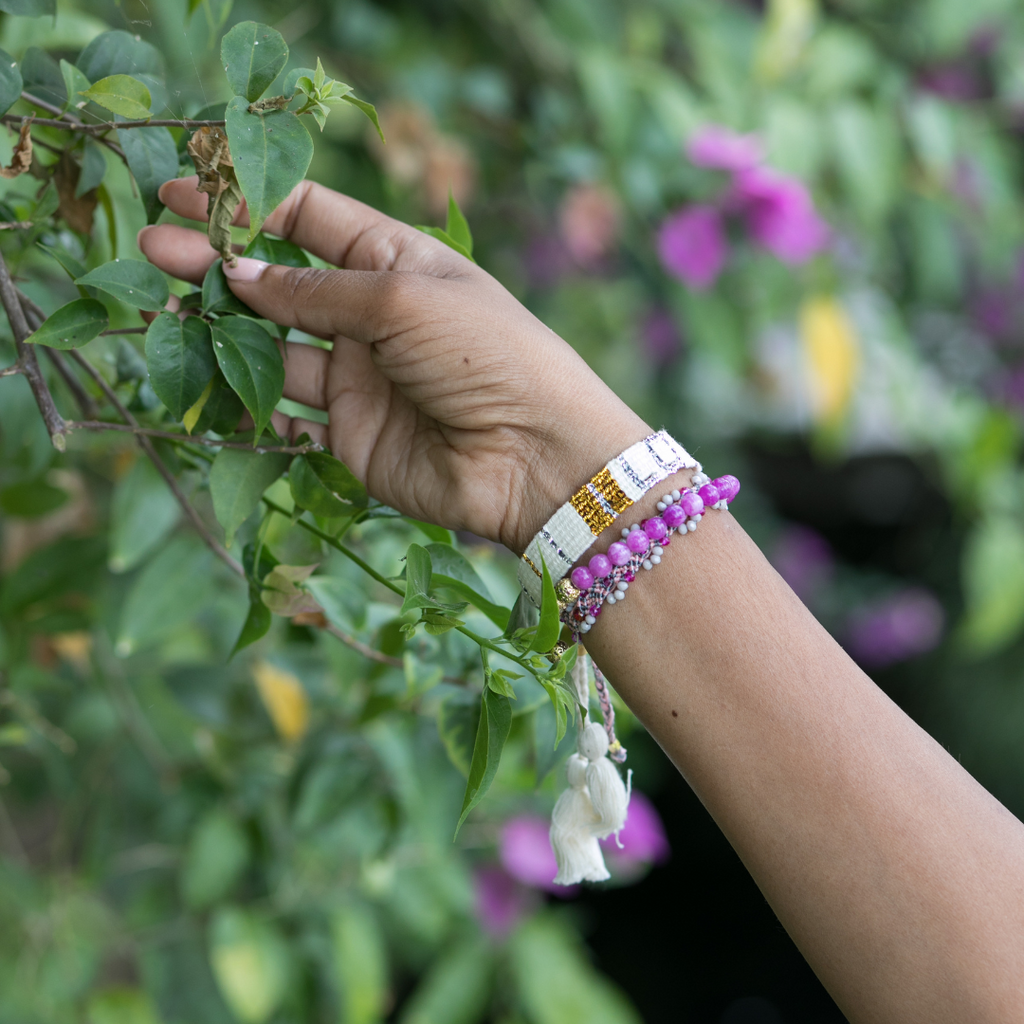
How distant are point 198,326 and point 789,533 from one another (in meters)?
1.65

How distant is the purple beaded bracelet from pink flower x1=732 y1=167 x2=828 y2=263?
82cm

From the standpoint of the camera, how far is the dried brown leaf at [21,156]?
1.19 ft

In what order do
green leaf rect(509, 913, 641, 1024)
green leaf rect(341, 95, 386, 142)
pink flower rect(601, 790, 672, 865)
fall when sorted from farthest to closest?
Result: 1. green leaf rect(509, 913, 641, 1024)
2. pink flower rect(601, 790, 672, 865)
3. green leaf rect(341, 95, 386, 142)

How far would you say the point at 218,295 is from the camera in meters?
0.38

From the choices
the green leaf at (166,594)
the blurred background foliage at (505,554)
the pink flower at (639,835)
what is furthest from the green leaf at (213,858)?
the pink flower at (639,835)

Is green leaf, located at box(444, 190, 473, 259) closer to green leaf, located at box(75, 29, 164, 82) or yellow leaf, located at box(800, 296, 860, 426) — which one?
green leaf, located at box(75, 29, 164, 82)

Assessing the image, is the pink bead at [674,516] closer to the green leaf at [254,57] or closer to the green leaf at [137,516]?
the green leaf at [254,57]

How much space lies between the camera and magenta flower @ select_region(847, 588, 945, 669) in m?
1.77

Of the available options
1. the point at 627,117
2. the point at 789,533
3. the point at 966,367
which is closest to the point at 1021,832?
the point at 627,117

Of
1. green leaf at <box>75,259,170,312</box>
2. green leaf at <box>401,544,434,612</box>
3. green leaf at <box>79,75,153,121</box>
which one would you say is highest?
green leaf at <box>79,75,153,121</box>

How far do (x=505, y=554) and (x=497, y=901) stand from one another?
0.42m

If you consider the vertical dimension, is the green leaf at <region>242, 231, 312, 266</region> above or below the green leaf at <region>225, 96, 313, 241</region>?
below

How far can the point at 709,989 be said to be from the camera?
1.78 metres

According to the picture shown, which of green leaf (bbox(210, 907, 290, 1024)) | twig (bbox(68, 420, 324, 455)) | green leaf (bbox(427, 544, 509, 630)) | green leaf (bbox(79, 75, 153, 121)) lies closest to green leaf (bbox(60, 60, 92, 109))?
green leaf (bbox(79, 75, 153, 121))
